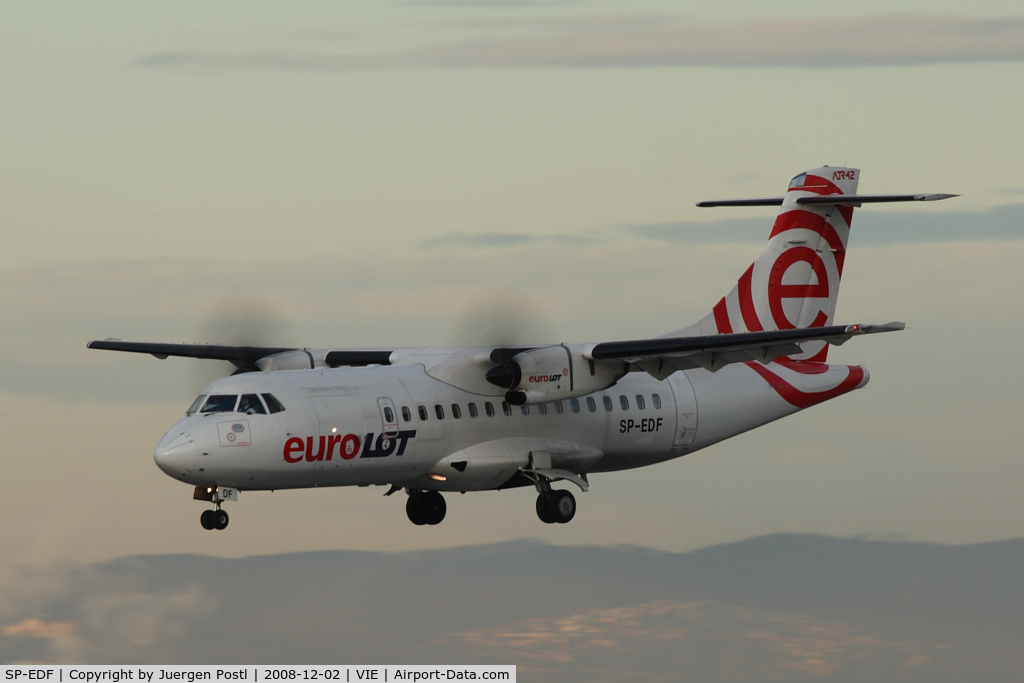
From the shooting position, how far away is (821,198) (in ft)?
100

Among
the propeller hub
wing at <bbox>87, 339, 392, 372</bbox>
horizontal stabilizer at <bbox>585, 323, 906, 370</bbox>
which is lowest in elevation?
the propeller hub

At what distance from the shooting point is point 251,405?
23172 millimetres

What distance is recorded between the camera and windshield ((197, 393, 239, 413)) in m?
23.1

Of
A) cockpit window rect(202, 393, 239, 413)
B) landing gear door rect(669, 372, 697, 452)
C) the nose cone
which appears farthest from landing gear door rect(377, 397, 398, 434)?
landing gear door rect(669, 372, 697, 452)

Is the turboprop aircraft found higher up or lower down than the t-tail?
lower down

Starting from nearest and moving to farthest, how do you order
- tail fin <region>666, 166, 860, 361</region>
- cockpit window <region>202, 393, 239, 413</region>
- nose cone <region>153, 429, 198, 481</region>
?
nose cone <region>153, 429, 198, 481</region>
cockpit window <region>202, 393, 239, 413</region>
tail fin <region>666, 166, 860, 361</region>

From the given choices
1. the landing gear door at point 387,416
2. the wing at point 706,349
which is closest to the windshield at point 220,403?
the landing gear door at point 387,416

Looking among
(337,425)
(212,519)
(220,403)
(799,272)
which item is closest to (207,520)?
(212,519)

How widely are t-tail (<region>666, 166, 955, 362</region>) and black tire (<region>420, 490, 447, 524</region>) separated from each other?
22.3 ft

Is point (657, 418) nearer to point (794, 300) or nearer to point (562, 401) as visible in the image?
point (562, 401)

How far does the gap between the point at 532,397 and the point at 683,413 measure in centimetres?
456

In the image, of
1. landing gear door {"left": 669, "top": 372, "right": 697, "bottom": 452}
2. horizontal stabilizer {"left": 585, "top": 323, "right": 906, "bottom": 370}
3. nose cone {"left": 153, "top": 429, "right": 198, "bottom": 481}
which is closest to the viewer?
nose cone {"left": 153, "top": 429, "right": 198, "bottom": 481}

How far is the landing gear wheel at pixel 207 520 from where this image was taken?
23.1 meters

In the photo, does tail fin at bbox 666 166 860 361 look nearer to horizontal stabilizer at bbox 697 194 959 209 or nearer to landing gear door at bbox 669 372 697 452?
horizontal stabilizer at bbox 697 194 959 209
